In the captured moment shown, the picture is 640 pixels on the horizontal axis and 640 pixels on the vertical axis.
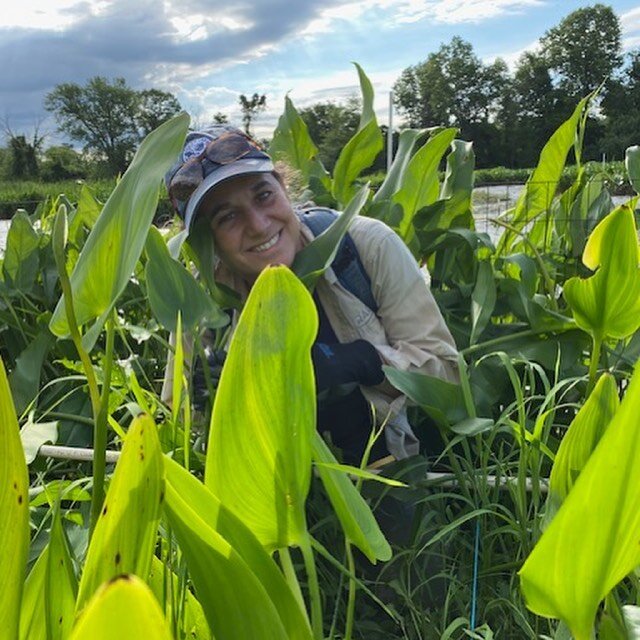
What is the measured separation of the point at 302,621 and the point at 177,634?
0.34 feet

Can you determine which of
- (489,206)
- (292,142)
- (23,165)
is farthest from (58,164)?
(292,142)

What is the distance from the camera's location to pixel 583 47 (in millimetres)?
29219

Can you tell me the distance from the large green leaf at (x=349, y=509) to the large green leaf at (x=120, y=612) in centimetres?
17

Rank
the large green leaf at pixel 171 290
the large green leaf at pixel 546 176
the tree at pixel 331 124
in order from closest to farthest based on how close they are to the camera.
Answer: the large green leaf at pixel 171 290, the large green leaf at pixel 546 176, the tree at pixel 331 124

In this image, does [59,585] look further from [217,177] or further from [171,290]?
[217,177]

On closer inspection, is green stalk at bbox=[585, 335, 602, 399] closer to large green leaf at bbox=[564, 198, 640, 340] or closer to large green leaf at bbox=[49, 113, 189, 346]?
large green leaf at bbox=[564, 198, 640, 340]

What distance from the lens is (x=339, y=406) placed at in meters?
0.91

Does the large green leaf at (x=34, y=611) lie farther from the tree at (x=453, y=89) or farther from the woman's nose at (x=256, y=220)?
the tree at (x=453, y=89)

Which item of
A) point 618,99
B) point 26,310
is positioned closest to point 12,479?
point 26,310

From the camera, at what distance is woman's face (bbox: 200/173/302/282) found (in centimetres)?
90

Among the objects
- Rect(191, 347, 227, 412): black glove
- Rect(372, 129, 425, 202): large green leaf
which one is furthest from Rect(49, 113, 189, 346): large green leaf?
Rect(372, 129, 425, 202): large green leaf

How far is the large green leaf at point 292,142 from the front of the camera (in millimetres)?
1410

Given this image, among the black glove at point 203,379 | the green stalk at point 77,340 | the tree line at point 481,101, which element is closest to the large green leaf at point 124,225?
the green stalk at point 77,340

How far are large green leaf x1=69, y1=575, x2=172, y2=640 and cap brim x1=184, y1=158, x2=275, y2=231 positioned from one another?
0.75 meters
